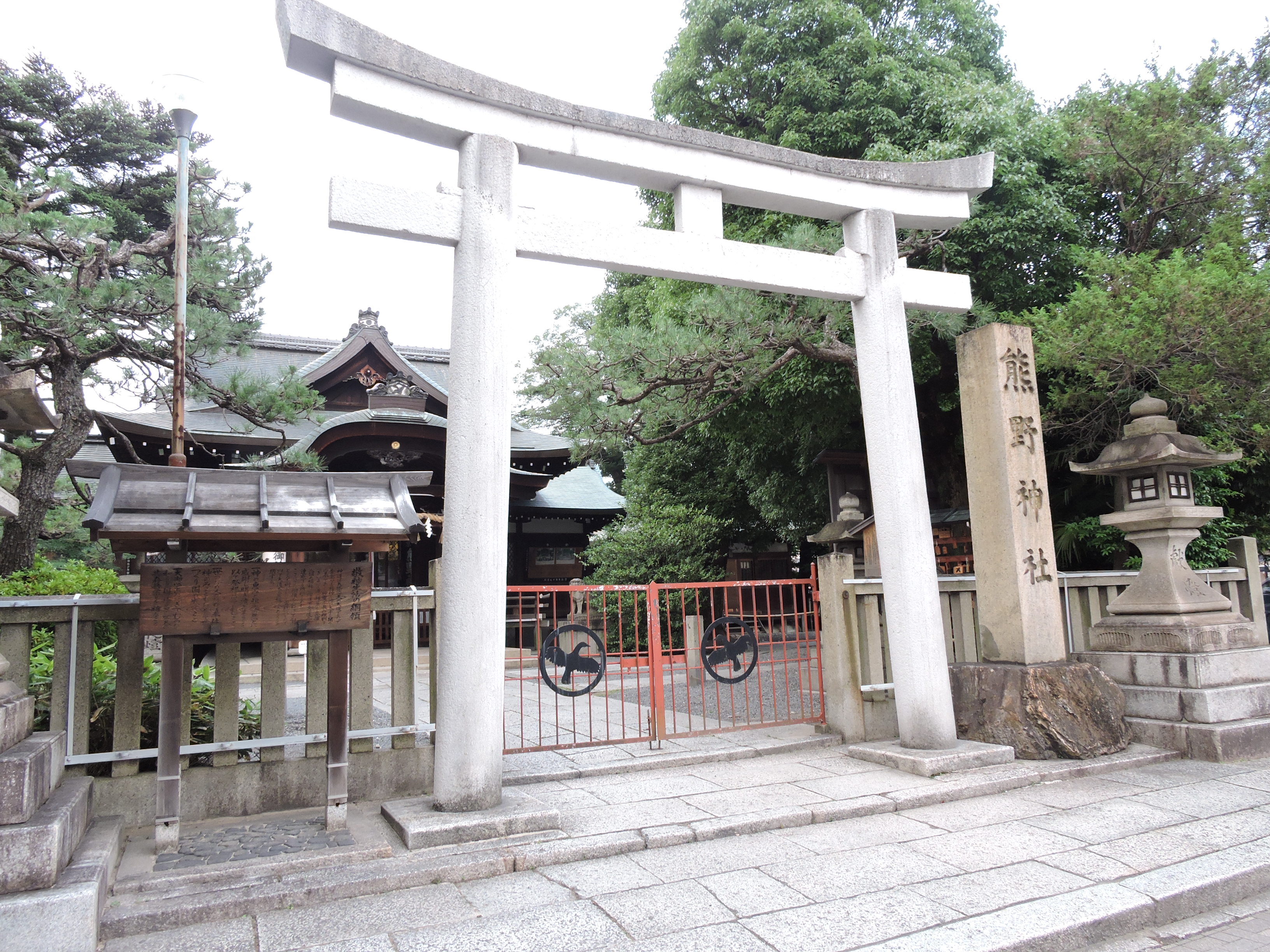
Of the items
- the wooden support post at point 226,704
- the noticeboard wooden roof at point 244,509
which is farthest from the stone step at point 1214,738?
the wooden support post at point 226,704

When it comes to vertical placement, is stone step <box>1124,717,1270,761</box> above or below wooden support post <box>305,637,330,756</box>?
below

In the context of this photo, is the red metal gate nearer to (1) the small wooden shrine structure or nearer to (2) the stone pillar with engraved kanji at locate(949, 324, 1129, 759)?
(2) the stone pillar with engraved kanji at locate(949, 324, 1129, 759)

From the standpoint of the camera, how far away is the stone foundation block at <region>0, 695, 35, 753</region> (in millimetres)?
3400

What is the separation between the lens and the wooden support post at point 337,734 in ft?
14.4

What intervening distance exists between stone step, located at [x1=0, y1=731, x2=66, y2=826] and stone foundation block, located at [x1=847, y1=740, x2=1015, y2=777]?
17.1 feet

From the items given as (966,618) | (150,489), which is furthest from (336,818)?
(966,618)

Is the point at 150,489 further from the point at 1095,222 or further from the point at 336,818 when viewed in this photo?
the point at 1095,222

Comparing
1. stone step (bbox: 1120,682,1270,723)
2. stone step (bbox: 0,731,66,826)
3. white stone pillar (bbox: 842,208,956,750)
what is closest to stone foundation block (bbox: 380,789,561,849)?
stone step (bbox: 0,731,66,826)

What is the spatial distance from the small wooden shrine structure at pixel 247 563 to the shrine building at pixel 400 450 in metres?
10.6

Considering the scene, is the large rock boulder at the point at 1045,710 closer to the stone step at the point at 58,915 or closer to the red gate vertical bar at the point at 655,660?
the red gate vertical bar at the point at 655,660

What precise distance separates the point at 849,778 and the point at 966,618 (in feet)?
8.38

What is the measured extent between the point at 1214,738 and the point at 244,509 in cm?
715

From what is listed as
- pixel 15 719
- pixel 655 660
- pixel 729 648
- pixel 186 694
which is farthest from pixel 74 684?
pixel 729 648

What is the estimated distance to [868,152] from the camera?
11742 mm
